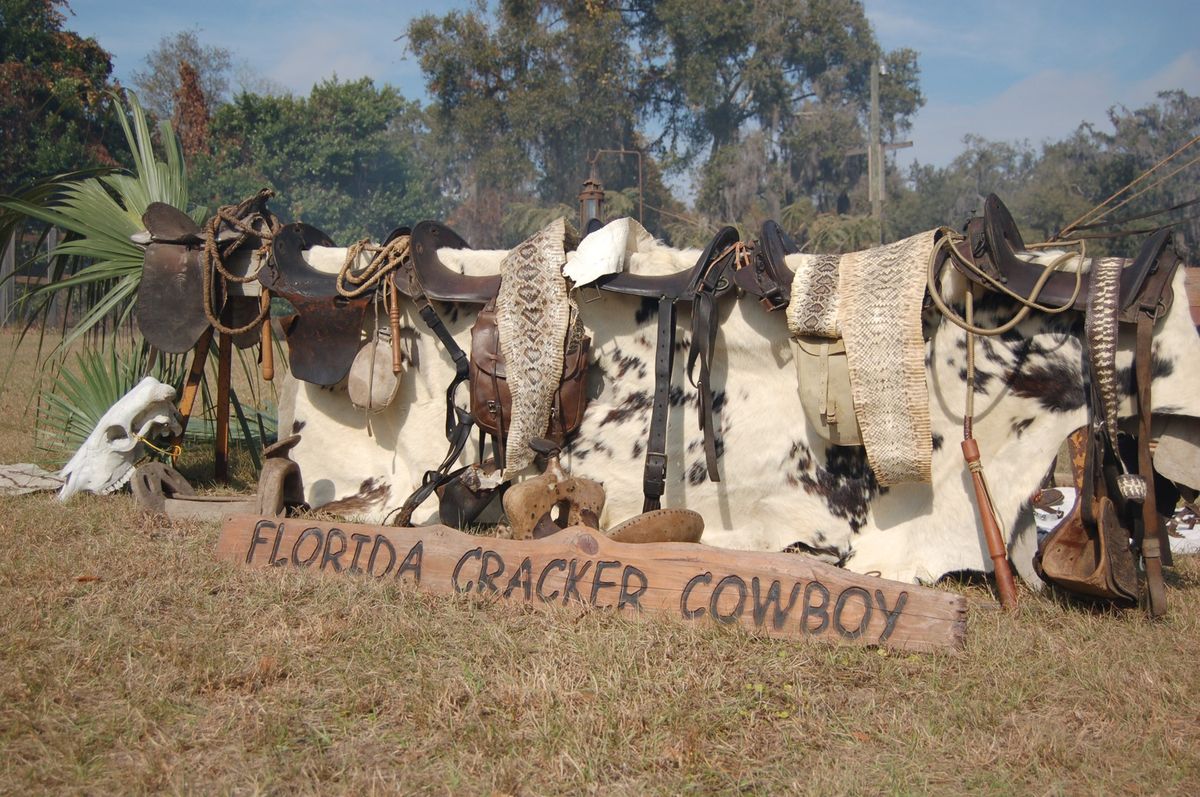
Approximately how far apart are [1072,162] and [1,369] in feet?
90.2

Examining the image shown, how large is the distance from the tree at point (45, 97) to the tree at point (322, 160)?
4445 mm

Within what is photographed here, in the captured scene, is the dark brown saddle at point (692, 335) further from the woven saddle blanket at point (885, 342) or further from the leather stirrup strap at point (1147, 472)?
the leather stirrup strap at point (1147, 472)

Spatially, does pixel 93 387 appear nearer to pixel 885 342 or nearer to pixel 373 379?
pixel 373 379

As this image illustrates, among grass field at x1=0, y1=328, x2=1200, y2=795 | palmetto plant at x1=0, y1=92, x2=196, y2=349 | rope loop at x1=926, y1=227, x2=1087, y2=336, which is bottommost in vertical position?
grass field at x1=0, y1=328, x2=1200, y2=795

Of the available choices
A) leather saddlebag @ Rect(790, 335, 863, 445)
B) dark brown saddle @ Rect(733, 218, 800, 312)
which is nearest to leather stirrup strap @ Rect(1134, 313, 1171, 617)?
leather saddlebag @ Rect(790, 335, 863, 445)

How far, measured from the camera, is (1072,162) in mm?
27609

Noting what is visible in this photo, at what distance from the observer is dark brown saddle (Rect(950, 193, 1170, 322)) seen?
9.76 feet

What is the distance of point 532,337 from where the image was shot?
147 inches

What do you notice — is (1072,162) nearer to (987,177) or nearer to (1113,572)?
(987,177)

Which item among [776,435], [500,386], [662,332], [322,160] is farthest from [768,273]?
[322,160]

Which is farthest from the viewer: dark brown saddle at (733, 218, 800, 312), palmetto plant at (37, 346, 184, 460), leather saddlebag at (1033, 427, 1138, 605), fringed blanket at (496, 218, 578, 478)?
palmetto plant at (37, 346, 184, 460)

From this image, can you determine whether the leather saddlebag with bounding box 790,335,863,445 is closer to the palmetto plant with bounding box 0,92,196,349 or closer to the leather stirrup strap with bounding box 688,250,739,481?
the leather stirrup strap with bounding box 688,250,739,481

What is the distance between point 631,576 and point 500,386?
114 centimetres

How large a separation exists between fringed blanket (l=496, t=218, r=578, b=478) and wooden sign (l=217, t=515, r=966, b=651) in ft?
2.10
